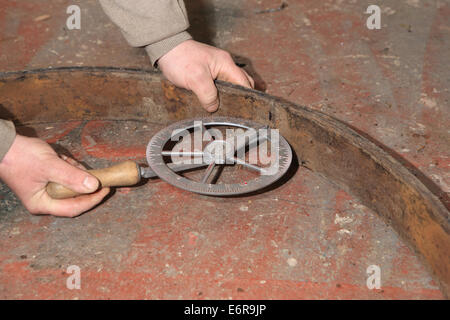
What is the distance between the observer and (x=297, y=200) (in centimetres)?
140

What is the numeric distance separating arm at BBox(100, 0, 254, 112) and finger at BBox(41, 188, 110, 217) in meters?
0.48

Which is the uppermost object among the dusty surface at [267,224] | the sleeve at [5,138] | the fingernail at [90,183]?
the sleeve at [5,138]

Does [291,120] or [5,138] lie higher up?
[5,138]

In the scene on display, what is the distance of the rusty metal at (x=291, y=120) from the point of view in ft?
3.80

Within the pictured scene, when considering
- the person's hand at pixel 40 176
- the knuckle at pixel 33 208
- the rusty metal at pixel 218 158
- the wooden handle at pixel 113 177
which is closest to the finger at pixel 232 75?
the rusty metal at pixel 218 158

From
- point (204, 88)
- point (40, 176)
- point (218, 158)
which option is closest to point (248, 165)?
point (218, 158)

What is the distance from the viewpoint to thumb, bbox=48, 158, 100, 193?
1278 mm

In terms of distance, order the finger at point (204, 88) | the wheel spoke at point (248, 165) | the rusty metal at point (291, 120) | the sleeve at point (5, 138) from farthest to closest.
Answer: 1. the finger at point (204, 88)
2. the wheel spoke at point (248, 165)
3. the sleeve at point (5, 138)
4. the rusty metal at point (291, 120)

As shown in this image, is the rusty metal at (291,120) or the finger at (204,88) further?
the finger at (204,88)

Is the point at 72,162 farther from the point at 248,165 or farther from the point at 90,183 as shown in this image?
the point at 248,165

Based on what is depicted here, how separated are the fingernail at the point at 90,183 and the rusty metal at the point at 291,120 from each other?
0.49 meters

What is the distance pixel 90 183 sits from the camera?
1278mm

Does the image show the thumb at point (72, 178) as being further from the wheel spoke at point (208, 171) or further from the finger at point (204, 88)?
the finger at point (204, 88)

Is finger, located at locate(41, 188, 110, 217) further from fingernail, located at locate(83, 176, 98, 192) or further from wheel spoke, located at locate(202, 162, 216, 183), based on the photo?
wheel spoke, located at locate(202, 162, 216, 183)
